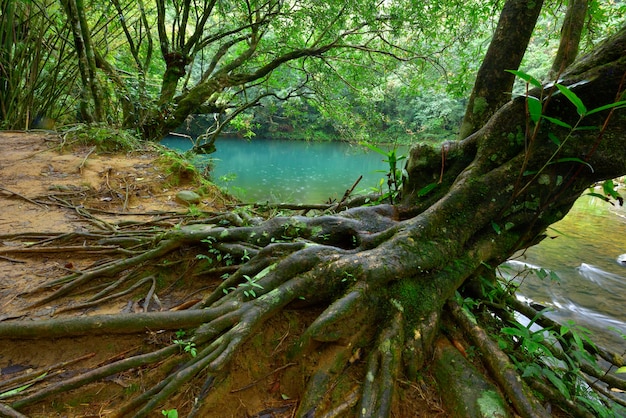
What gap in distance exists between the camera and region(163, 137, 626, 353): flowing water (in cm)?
536

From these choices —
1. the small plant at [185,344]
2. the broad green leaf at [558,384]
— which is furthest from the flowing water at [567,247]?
the small plant at [185,344]

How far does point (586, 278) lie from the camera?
6527mm

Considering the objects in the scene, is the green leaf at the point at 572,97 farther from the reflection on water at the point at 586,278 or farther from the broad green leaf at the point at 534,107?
the reflection on water at the point at 586,278

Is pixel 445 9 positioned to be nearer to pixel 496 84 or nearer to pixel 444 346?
pixel 496 84

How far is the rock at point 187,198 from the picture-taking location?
4719 mm

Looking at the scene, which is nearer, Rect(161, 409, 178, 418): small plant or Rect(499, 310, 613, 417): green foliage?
Rect(161, 409, 178, 418): small plant

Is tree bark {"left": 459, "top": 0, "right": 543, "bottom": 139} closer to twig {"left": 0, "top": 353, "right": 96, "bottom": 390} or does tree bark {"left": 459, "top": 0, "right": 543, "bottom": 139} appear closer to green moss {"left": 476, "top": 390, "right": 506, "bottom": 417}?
green moss {"left": 476, "top": 390, "right": 506, "bottom": 417}

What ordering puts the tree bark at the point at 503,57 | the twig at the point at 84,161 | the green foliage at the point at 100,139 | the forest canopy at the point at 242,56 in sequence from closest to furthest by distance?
the tree bark at the point at 503,57, the twig at the point at 84,161, the green foliage at the point at 100,139, the forest canopy at the point at 242,56

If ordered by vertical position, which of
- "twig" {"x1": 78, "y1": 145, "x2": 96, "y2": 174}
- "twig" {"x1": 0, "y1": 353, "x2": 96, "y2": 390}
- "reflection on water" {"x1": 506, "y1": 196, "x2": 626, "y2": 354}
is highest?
"twig" {"x1": 78, "y1": 145, "x2": 96, "y2": 174}

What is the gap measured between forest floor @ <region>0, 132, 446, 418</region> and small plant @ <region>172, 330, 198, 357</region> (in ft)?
0.26

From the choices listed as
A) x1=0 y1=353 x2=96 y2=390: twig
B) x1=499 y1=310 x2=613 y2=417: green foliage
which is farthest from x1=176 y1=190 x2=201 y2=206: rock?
x1=499 y1=310 x2=613 y2=417: green foliage

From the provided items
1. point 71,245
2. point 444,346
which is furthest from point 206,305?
point 71,245

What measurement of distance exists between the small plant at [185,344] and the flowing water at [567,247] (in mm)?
2198

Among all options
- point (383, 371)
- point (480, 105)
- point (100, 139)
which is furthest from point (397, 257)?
point (100, 139)
